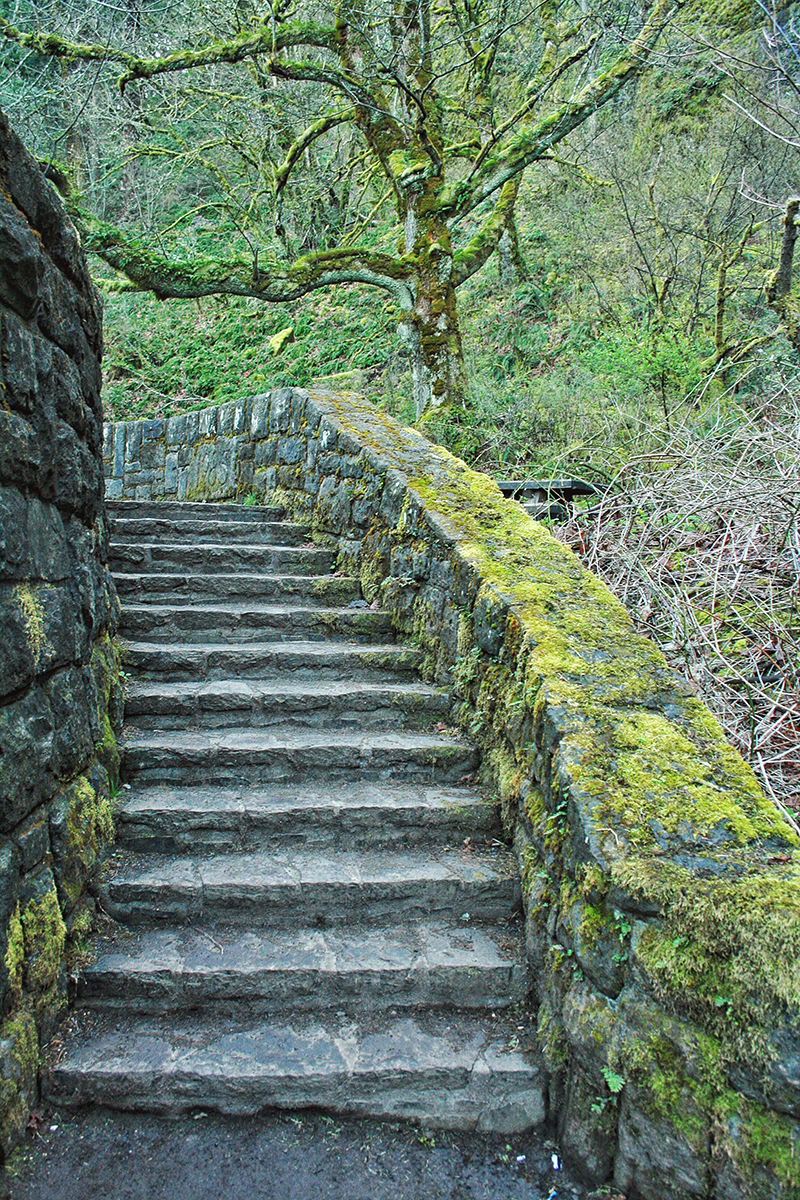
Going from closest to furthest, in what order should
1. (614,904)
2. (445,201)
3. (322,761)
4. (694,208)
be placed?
(614,904) < (322,761) < (445,201) < (694,208)

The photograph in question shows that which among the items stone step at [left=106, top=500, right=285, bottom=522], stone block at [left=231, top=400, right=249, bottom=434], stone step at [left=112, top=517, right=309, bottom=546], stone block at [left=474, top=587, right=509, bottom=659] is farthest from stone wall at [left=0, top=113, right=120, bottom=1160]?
stone block at [left=231, top=400, right=249, bottom=434]

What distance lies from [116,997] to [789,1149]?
1892 mm

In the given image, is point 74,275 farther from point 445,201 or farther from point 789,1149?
point 445,201

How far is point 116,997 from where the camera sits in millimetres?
2307

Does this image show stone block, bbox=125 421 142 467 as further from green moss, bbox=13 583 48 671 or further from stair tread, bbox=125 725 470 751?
green moss, bbox=13 583 48 671

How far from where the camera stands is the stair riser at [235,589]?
13.8ft

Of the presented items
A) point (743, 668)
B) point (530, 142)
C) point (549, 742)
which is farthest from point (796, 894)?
point (530, 142)

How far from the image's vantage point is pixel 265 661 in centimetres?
370

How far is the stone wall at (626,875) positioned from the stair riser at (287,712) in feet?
0.80

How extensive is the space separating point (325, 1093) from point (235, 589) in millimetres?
2794

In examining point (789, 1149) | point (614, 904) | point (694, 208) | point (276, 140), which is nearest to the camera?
point (789, 1149)

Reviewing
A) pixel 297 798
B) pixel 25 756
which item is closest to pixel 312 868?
pixel 297 798

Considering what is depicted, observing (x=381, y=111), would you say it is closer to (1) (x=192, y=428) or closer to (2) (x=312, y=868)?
(1) (x=192, y=428)

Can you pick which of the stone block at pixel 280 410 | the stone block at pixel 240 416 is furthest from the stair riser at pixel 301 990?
the stone block at pixel 240 416
